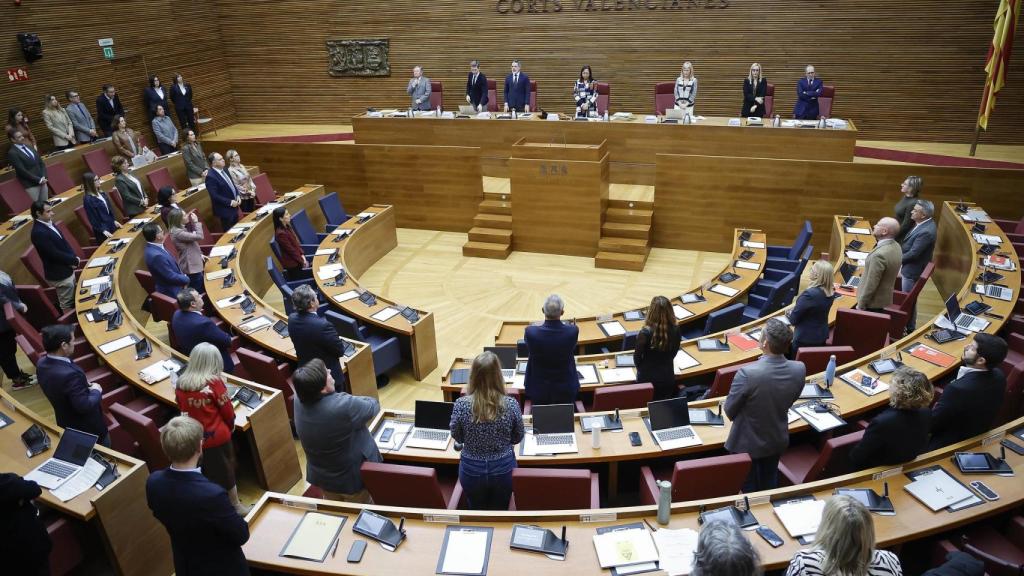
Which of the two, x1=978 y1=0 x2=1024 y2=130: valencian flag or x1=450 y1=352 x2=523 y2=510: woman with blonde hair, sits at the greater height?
x1=978 y1=0 x2=1024 y2=130: valencian flag

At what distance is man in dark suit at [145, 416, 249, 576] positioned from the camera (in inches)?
112

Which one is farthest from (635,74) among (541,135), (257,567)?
(257,567)

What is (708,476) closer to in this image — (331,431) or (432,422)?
(432,422)

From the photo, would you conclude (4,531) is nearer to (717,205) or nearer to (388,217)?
(388,217)

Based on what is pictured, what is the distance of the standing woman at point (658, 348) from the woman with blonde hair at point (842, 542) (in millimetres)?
2072

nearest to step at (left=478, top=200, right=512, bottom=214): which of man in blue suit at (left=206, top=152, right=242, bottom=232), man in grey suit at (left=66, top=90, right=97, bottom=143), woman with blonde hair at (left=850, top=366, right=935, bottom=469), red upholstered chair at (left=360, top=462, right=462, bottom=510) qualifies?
man in blue suit at (left=206, top=152, right=242, bottom=232)

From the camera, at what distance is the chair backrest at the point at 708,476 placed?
349 centimetres

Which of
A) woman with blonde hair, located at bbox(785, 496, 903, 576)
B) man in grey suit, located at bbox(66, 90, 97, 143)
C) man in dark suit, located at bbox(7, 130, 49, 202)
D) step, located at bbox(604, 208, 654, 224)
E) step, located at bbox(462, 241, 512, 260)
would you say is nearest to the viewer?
woman with blonde hair, located at bbox(785, 496, 903, 576)

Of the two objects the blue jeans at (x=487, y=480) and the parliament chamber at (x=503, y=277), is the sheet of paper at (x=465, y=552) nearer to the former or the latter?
the parliament chamber at (x=503, y=277)

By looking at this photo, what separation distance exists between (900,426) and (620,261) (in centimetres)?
611

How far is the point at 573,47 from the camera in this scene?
12.5m

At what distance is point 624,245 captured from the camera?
9.52 m

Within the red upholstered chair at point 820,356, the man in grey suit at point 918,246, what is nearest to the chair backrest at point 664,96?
the man in grey suit at point 918,246

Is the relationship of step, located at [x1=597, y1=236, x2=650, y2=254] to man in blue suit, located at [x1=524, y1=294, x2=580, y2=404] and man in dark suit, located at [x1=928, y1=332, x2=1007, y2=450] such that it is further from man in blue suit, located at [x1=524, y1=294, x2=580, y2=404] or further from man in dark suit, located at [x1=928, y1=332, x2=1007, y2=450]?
man in dark suit, located at [x1=928, y1=332, x2=1007, y2=450]
